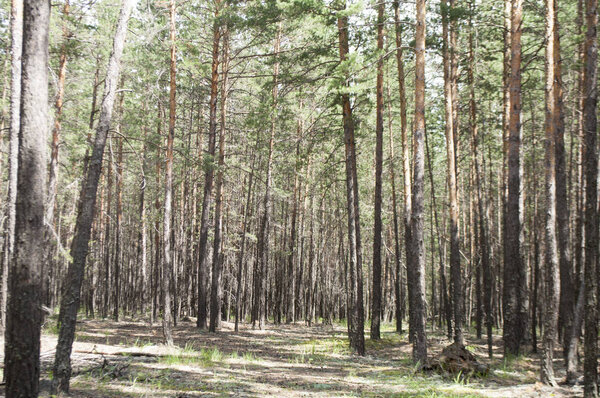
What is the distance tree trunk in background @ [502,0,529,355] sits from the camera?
38.9ft

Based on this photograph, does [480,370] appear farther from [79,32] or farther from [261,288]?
[79,32]

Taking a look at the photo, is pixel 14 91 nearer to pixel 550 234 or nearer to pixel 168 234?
pixel 168 234

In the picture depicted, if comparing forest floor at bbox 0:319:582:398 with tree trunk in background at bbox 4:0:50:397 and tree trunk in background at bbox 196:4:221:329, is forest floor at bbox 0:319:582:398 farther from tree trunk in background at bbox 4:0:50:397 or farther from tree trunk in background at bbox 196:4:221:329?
tree trunk in background at bbox 196:4:221:329

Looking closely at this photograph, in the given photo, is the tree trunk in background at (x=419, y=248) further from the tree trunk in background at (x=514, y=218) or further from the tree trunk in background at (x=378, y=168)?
the tree trunk in background at (x=378, y=168)

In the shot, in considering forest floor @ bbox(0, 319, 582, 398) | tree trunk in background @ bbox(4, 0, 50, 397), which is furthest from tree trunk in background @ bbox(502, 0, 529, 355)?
tree trunk in background @ bbox(4, 0, 50, 397)

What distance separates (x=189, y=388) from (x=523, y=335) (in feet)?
33.6

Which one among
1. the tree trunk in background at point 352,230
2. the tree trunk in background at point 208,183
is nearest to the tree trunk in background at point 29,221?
the tree trunk in background at point 352,230

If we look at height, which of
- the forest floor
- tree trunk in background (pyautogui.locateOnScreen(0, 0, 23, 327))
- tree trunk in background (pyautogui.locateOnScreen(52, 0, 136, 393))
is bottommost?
the forest floor

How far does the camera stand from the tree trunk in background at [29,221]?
205 inches

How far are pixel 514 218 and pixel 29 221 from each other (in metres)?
11.7

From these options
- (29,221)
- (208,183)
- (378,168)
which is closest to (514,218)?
(378,168)

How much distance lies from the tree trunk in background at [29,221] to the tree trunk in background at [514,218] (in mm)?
11000

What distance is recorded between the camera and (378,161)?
1480 cm

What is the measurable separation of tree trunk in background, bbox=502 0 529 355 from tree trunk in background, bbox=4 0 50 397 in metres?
11.0
